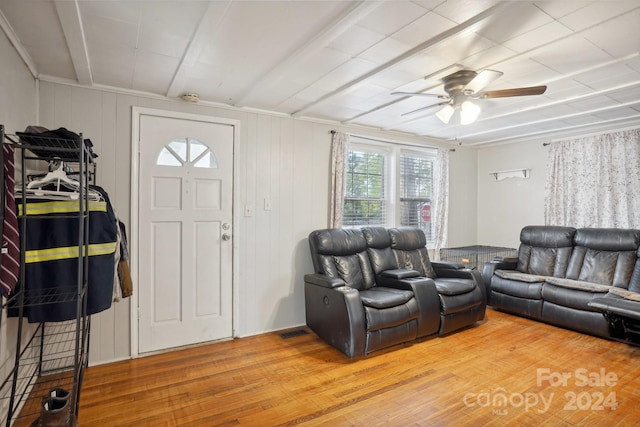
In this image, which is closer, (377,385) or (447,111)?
(377,385)

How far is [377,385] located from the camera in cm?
244

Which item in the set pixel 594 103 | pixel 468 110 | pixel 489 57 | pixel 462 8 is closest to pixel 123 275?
pixel 462 8

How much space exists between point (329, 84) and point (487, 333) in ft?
9.76

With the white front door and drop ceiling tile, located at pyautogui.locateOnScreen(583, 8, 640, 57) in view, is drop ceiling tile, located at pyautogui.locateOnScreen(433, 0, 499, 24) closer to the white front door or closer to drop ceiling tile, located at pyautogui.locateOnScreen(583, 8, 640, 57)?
drop ceiling tile, located at pyautogui.locateOnScreen(583, 8, 640, 57)

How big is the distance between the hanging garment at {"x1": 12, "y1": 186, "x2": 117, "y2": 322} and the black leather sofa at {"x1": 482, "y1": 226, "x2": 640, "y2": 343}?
13.3 feet

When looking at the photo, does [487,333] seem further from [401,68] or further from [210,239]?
[210,239]

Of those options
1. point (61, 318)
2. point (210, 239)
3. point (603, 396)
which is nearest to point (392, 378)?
point (603, 396)

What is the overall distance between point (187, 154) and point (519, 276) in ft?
13.2

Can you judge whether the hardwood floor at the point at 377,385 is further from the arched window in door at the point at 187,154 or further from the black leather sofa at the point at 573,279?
the arched window in door at the point at 187,154

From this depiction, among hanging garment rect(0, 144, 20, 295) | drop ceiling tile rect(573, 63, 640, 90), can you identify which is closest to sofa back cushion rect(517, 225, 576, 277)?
drop ceiling tile rect(573, 63, 640, 90)

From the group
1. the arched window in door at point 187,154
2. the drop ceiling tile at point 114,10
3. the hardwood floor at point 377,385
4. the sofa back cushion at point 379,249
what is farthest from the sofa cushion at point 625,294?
the drop ceiling tile at point 114,10

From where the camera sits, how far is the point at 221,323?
3.30m

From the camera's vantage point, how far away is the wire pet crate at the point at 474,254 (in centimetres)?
489

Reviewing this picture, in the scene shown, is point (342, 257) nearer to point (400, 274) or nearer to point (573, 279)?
point (400, 274)
